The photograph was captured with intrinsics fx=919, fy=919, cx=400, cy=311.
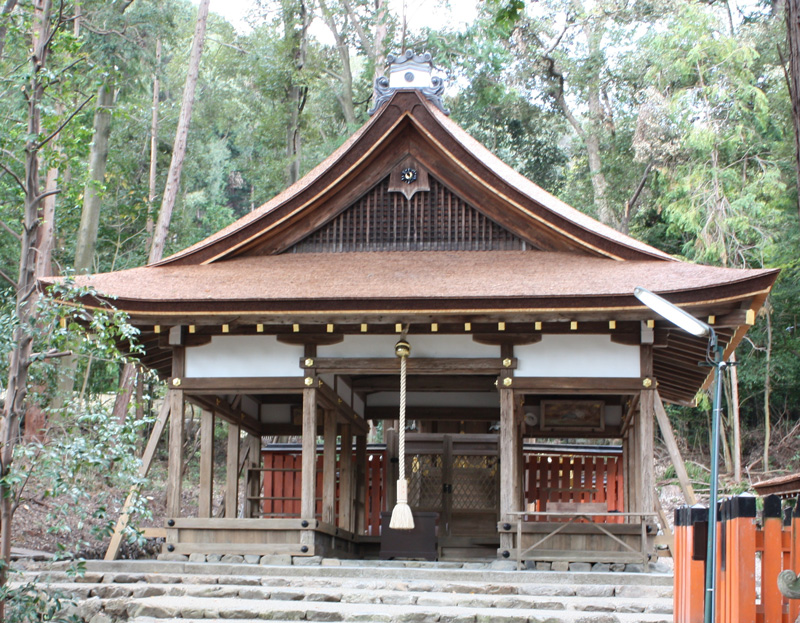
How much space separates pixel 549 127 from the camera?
27.0 meters

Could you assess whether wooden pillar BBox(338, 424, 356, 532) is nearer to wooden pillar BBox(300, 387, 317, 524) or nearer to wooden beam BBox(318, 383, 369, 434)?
wooden beam BBox(318, 383, 369, 434)

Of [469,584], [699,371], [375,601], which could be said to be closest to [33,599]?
[375,601]

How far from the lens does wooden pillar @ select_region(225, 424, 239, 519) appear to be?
39.9ft

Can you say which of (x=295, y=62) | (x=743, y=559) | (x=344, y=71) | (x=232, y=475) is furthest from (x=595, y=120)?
(x=743, y=559)

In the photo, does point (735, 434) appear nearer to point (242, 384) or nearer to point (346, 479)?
point (346, 479)

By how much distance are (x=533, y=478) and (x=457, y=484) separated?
43.9 inches

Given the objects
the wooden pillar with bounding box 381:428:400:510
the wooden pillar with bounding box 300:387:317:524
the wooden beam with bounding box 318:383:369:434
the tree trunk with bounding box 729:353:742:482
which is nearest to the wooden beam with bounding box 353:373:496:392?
the wooden beam with bounding box 318:383:369:434

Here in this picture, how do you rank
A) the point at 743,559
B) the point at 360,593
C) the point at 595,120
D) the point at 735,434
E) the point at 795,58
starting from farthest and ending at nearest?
the point at 595,120, the point at 735,434, the point at 360,593, the point at 743,559, the point at 795,58

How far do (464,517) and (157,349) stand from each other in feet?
15.8

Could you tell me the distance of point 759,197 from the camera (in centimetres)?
2045

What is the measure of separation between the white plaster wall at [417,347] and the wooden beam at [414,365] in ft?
0.35

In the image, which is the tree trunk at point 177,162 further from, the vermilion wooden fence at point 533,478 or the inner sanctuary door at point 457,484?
the inner sanctuary door at point 457,484

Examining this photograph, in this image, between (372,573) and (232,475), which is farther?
(232,475)

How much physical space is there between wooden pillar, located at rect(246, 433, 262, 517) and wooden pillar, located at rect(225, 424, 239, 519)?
0.37 metres
